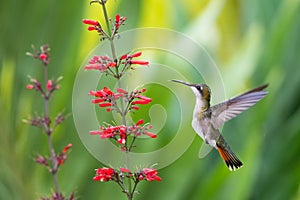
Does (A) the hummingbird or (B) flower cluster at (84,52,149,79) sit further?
(A) the hummingbird

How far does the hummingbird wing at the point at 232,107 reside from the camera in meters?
1.02

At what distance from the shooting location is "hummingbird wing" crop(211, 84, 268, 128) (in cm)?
102

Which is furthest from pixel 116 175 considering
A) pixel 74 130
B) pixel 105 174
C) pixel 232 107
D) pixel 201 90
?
pixel 74 130

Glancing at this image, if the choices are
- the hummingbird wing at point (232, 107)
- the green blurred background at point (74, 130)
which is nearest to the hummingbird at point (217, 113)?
the hummingbird wing at point (232, 107)

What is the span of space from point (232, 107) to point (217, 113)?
33 millimetres

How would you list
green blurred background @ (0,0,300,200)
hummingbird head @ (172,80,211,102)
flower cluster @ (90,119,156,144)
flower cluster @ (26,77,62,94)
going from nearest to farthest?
1. flower cluster @ (90,119,156,144)
2. hummingbird head @ (172,80,211,102)
3. flower cluster @ (26,77,62,94)
4. green blurred background @ (0,0,300,200)

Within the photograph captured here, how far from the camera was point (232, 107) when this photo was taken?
1106 millimetres

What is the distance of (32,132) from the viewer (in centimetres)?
266

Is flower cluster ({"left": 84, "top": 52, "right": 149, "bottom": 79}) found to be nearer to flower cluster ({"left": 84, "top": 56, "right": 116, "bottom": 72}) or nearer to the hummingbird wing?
flower cluster ({"left": 84, "top": 56, "right": 116, "bottom": 72})

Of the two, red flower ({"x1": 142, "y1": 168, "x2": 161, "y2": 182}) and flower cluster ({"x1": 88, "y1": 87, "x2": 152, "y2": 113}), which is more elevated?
flower cluster ({"x1": 88, "y1": 87, "x2": 152, "y2": 113})

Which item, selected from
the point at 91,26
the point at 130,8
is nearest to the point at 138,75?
the point at 130,8

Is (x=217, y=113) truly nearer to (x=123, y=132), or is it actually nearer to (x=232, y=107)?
(x=232, y=107)

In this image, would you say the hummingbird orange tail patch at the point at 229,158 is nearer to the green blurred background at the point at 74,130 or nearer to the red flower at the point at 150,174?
the red flower at the point at 150,174

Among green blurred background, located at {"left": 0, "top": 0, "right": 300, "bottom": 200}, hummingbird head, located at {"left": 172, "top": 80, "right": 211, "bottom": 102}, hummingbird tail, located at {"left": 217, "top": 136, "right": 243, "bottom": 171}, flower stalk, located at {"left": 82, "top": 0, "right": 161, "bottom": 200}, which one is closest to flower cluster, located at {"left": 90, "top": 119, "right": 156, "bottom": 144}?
flower stalk, located at {"left": 82, "top": 0, "right": 161, "bottom": 200}
